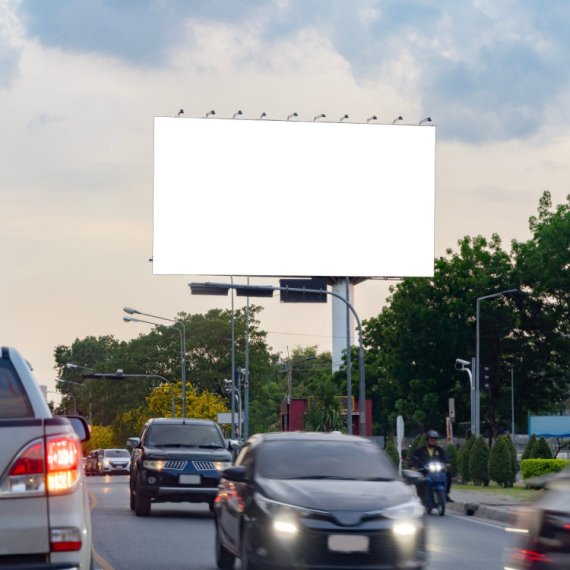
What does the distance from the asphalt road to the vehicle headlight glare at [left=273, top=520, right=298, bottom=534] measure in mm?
3156

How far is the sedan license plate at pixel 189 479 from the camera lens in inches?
753

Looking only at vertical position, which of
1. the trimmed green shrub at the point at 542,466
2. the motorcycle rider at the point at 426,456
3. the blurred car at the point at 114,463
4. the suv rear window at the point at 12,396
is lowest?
the blurred car at the point at 114,463

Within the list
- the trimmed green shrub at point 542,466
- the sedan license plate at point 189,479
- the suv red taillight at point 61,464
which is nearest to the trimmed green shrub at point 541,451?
the trimmed green shrub at point 542,466

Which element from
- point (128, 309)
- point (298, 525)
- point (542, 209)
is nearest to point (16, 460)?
point (298, 525)

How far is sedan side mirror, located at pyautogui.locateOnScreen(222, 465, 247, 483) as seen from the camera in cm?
1033

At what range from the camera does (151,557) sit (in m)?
13.0

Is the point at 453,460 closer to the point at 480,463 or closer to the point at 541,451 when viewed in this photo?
the point at 480,463

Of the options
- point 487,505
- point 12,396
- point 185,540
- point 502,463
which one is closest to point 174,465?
point 185,540

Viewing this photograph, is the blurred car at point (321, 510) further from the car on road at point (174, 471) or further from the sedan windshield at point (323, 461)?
the car on road at point (174, 471)

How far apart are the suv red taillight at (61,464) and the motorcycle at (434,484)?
16.9 m

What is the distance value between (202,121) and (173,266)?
8.43 m

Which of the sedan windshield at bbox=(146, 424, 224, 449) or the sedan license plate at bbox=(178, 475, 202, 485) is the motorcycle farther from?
the sedan license plate at bbox=(178, 475, 202, 485)

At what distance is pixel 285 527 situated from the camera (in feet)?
29.5

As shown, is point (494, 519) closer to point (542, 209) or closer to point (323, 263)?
point (323, 263)
